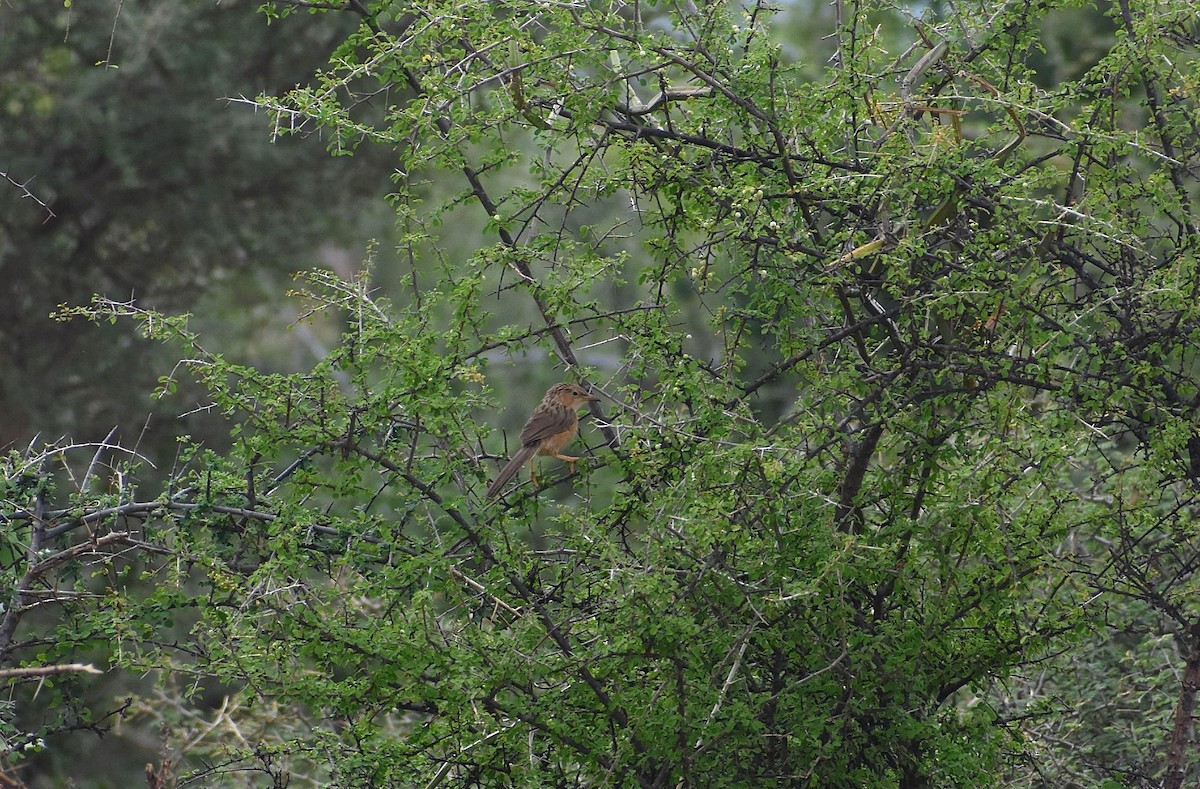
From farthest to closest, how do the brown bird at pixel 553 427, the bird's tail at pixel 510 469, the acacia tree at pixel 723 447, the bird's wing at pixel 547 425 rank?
the bird's wing at pixel 547 425
the brown bird at pixel 553 427
the bird's tail at pixel 510 469
the acacia tree at pixel 723 447

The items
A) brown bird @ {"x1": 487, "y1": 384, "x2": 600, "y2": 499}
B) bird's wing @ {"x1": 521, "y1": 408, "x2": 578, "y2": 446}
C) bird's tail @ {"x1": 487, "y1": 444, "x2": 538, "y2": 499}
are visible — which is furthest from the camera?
bird's wing @ {"x1": 521, "y1": 408, "x2": 578, "y2": 446}

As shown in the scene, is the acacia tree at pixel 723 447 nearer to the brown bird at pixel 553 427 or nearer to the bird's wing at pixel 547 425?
the brown bird at pixel 553 427

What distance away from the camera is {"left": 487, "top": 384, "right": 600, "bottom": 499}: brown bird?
5890mm

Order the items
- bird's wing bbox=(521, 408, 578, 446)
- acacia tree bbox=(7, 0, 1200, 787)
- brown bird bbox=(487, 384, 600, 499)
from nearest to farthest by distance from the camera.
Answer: acacia tree bbox=(7, 0, 1200, 787)
brown bird bbox=(487, 384, 600, 499)
bird's wing bbox=(521, 408, 578, 446)

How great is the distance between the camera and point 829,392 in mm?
4672

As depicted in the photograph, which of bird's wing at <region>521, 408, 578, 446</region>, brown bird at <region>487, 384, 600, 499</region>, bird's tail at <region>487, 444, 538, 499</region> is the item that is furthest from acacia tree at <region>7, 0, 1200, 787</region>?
bird's wing at <region>521, 408, 578, 446</region>

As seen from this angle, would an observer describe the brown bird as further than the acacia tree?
Yes

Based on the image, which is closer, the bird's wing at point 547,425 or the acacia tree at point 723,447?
the acacia tree at point 723,447

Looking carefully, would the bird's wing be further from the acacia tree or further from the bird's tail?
the acacia tree

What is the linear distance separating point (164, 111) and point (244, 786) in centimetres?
748

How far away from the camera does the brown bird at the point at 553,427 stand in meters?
5.89

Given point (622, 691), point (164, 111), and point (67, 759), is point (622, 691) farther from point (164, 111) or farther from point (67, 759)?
point (164, 111)

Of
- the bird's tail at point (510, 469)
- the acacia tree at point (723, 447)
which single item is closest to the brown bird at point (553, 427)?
the bird's tail at point (510, 469)

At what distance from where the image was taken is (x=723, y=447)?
477cm
